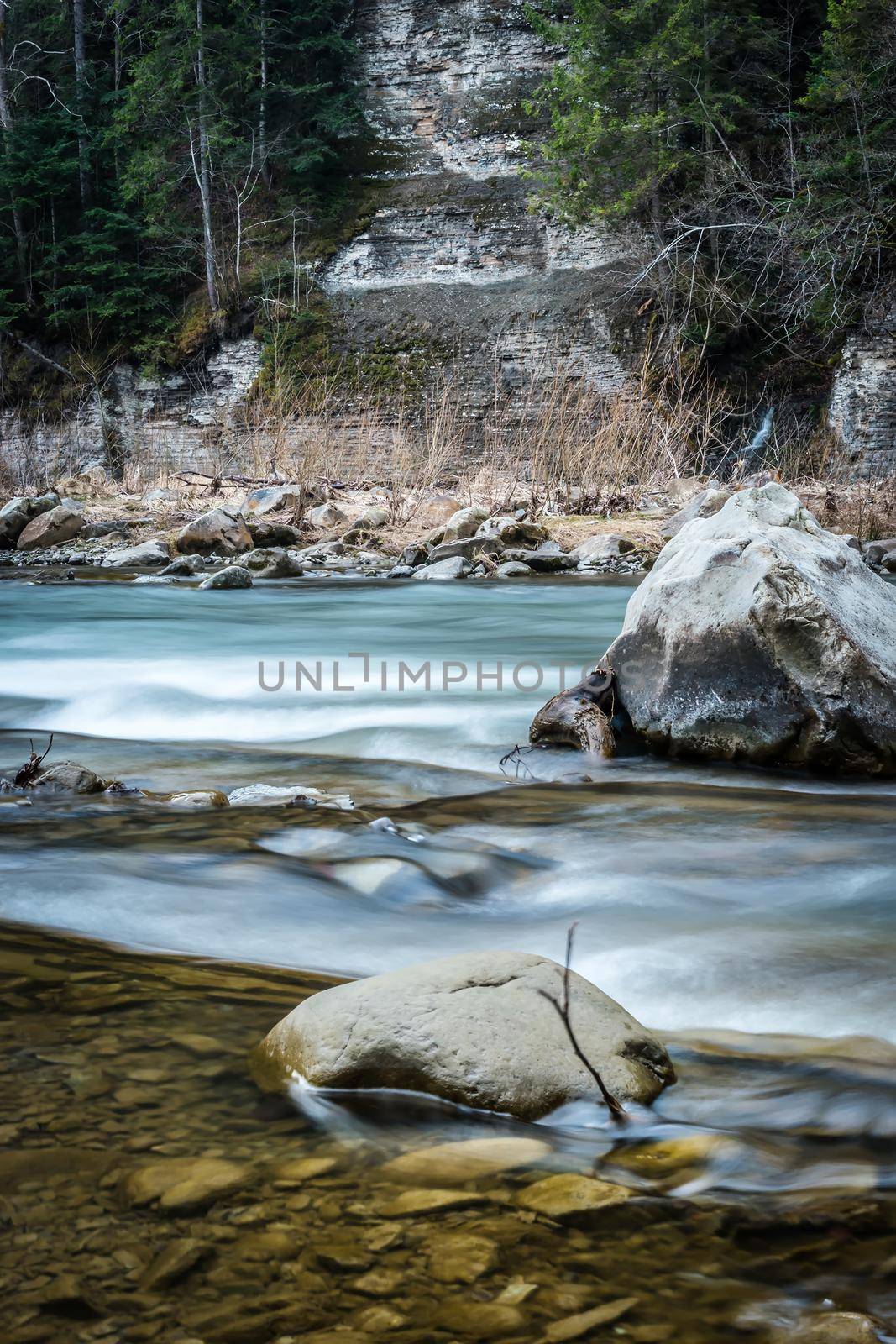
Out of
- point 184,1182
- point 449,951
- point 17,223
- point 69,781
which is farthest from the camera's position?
point 17,223

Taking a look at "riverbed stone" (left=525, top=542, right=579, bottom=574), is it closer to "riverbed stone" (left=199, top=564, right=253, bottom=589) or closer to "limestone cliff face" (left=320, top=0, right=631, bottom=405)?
"riverbed stone" (left=199, top=564, right=253, bottom=589)

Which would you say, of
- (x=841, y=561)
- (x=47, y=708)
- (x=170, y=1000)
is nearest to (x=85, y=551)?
(x=47, y=708)

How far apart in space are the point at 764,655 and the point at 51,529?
10902 mm

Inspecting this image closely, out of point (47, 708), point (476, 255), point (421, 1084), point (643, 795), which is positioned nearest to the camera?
point (421, 1084)

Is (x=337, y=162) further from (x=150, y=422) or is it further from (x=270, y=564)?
(x=270, y=564)

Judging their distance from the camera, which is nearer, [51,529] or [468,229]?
[51,529]

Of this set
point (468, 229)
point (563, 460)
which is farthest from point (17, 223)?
point (563, 460)

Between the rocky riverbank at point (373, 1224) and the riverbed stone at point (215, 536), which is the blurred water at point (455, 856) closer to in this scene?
the rocky riverbank at point (373, 1224)

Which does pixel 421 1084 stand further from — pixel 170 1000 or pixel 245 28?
pixel 245 28

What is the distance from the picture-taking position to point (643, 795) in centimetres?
284

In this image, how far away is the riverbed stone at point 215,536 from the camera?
11219 millimetres

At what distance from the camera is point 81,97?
75.4 feet

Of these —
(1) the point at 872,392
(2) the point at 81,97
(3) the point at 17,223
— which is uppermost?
(2) the point at 81,97

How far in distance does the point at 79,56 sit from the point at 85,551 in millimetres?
17842
